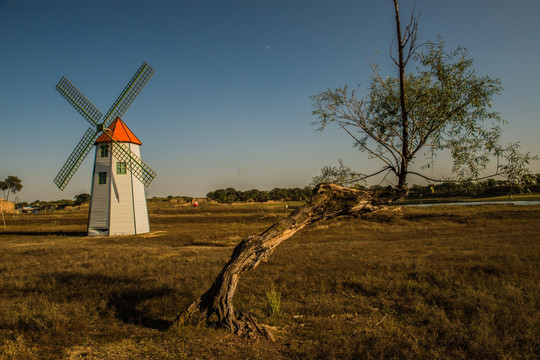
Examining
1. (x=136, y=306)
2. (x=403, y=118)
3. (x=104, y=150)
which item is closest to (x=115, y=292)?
(x=136, y=306)

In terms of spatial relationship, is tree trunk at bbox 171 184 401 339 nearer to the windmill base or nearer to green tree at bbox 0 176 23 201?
the windmill base

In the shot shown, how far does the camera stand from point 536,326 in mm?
8234

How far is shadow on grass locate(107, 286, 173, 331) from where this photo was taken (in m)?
9.32

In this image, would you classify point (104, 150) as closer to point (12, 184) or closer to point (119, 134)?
point (119, 134)

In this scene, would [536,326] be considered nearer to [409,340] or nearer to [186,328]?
[409,340]

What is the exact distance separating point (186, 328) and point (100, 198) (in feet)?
112

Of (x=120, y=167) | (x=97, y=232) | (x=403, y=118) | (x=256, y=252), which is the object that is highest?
(x=120, y=167)

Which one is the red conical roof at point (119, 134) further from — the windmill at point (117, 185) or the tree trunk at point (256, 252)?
the tree trunk at point (256, 252)

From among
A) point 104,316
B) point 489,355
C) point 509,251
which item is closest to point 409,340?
point 489,355

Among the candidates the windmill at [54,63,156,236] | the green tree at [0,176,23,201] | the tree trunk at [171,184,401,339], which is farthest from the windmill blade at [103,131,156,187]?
the green tree at [0,176,23,201]

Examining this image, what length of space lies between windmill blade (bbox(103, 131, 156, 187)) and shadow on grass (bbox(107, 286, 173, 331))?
28559 mm

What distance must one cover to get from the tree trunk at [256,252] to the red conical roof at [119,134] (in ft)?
114

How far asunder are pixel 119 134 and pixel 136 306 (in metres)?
33.0

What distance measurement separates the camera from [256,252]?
878cm
